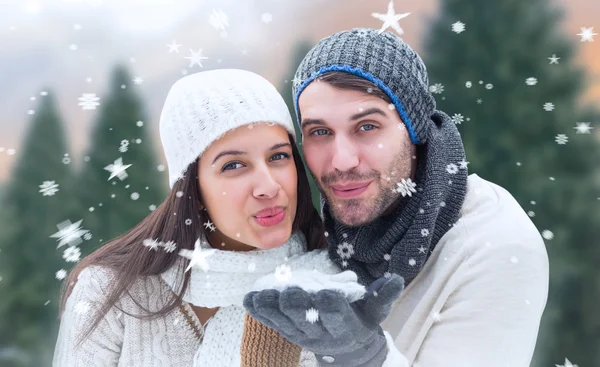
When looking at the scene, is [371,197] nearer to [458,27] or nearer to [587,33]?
[587,33]

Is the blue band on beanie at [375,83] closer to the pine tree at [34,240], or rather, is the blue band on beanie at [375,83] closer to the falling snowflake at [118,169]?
the falling snowflake at [118,169]

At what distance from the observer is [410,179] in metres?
2.12

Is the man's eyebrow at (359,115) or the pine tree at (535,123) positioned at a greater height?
the man's eyebrow at (359,115)

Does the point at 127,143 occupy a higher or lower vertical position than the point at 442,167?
lower

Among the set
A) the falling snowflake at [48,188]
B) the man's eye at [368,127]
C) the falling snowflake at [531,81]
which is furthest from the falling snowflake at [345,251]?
the falling snowflake at [48,188]

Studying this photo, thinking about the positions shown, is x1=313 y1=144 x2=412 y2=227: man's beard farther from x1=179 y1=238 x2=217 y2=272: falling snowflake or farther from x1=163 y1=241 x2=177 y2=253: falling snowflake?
x1=163 y1=241 x2=177 y2=253: falling snowflake

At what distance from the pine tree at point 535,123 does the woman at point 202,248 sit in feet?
11.6

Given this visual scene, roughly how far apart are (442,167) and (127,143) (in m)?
5.12

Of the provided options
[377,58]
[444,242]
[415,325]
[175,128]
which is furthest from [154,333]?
[377,58]

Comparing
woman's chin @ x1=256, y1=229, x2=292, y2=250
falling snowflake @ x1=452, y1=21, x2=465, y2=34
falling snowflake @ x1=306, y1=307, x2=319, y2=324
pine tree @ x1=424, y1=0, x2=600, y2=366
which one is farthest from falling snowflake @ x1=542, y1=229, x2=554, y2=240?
falling snowflake @ x1=306, y1=307, x2=319, y2=324

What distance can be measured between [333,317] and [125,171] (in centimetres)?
552

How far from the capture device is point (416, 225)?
188cm

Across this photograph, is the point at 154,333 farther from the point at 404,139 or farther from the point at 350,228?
the point at 404,139

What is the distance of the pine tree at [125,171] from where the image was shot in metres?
6.23
